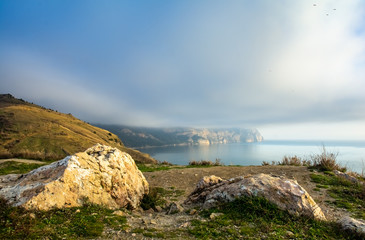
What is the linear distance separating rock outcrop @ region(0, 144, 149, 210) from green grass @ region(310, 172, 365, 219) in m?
8.74

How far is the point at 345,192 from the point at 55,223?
1193 cm

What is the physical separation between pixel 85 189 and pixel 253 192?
569 cm

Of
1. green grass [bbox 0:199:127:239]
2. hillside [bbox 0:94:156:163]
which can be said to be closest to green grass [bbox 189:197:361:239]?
green grass [bbox 0:199:127:239]

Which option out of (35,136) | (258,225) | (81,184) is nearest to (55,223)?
(81,184)

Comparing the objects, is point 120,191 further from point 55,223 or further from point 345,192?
point 345,192

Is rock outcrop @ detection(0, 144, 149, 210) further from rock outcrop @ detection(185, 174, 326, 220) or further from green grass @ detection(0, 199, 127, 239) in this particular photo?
rock outcrop @ detection(185, 174, 326, 220)

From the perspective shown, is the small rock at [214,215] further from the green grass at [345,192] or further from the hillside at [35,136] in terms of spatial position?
the hillside at [35,136]

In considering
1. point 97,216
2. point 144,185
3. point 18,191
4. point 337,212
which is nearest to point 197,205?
point 144,185

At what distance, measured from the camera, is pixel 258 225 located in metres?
4.61

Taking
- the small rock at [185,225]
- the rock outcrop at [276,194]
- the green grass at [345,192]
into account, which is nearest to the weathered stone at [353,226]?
the rock outcrop at [276,194]

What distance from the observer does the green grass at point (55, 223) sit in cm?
337

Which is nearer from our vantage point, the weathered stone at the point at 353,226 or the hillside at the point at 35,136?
the weathered stone at the point at 353,226

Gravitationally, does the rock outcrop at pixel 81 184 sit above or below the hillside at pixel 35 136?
above

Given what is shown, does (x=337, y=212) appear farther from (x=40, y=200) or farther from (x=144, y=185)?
(x=40, y=200)
